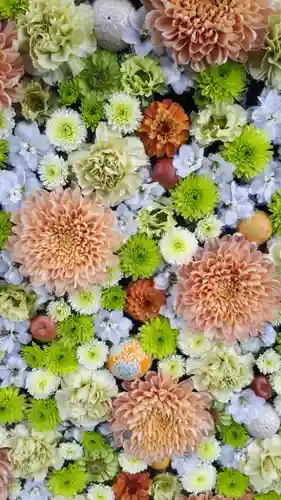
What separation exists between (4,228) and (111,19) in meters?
0.36

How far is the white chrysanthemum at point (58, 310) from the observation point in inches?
39.7

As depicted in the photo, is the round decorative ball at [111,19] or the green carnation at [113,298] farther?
the green carnation at [113,298]

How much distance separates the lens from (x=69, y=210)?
36.4 inches

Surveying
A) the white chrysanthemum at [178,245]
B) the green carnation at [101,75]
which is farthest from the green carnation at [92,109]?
the white chrysanthemum at [178,245]

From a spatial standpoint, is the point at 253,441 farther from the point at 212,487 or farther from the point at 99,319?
the point at 99,319

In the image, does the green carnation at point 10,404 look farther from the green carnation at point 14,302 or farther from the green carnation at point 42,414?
the green carnation at point 14,302

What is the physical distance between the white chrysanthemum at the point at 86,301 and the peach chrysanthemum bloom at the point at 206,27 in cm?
39

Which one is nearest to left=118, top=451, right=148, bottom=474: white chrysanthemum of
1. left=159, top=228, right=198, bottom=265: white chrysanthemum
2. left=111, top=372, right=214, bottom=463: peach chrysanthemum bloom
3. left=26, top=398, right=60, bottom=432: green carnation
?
Answer: left=111, top=372, right=214, bottom=463: peach chrysanthemum bloom

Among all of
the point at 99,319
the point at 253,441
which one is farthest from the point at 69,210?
the point at 253,441

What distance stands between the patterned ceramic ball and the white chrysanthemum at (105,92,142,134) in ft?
1.19

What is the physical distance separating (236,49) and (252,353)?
51cm

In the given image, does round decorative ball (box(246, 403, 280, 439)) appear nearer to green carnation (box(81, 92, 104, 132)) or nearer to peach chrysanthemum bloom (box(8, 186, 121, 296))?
peach chrysanthemum bloom (box(8, 186, 121, 296))

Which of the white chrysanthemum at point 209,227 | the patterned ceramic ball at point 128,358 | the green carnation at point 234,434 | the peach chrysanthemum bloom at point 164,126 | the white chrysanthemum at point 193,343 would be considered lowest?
the green carnation at point 234,434

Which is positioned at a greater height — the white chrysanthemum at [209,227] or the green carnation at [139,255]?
the white chrysanthemum at [209,227]
